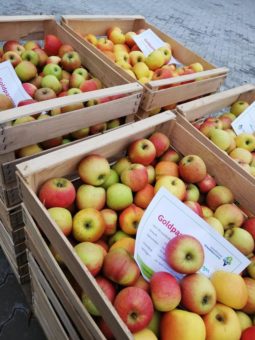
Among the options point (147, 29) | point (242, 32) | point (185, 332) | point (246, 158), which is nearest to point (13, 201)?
point (185, 332)

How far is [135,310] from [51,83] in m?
1.27

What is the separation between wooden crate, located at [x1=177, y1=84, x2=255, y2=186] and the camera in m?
1.43

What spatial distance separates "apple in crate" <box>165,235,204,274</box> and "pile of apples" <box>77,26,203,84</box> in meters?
1.20

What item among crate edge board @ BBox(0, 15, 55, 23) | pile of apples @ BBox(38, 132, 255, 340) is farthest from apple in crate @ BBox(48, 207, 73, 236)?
crate edge board @ BBox(0, 15, 55, 23)

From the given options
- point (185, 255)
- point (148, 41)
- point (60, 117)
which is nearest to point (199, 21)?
point (148, 41)

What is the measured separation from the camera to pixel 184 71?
2.14 m

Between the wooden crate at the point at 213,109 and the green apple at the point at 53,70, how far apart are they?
74 cm

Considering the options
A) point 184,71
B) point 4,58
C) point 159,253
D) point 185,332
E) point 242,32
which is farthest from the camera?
point 242,32

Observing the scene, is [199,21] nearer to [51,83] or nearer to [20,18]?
[20,18]

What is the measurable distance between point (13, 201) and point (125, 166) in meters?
0.52

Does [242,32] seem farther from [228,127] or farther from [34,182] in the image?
[34,182]

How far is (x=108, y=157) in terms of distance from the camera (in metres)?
1.38

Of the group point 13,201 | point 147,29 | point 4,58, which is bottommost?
point 13,201

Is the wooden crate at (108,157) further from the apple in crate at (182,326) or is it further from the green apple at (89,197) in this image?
the apple in crate at (182,326)
